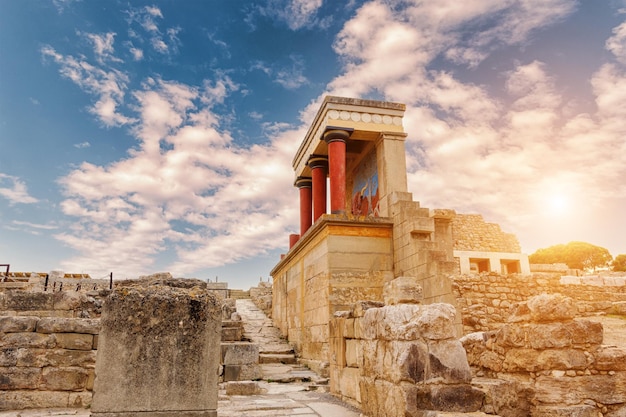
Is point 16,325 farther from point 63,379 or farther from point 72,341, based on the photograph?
point 63,379

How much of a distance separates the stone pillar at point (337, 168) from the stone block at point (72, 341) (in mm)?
7760

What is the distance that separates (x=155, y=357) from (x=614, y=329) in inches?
407

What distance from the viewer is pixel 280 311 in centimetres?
1524

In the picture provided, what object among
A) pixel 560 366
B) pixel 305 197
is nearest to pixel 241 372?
pixel 560 366

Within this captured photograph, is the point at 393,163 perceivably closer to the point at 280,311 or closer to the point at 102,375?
the point at 280,311

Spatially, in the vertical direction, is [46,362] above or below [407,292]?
below

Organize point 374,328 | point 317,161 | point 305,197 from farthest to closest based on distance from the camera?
point 305,197, point 317,161, point 374,328

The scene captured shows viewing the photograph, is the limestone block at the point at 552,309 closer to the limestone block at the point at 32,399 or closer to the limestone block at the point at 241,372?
the limestone block at the point at 241,372

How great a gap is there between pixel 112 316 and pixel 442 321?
9.18 feet

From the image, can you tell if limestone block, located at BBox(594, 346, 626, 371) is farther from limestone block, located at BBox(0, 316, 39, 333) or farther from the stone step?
the stone step

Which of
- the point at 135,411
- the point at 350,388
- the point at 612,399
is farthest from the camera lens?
the point at 350,388

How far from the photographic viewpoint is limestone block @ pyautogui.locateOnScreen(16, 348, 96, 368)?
591 cm

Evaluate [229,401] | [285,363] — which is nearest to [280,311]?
[285,363]

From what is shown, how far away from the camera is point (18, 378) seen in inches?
229
